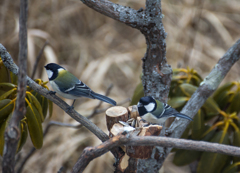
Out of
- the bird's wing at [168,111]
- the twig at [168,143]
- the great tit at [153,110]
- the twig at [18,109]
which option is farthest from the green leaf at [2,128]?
the bird's wing at [168,111]

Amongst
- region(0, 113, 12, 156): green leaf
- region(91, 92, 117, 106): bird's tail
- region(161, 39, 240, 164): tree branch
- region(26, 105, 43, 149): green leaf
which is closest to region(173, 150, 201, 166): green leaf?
region(161, 39, 240, 164): tree branch

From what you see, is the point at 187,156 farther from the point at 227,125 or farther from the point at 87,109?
the point at 87,109

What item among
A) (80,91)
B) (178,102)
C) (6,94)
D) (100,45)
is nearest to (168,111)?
(178,102)

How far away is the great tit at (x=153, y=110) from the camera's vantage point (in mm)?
1061

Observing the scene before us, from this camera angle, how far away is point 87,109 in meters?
2.55

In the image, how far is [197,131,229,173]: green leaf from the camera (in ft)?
4.23

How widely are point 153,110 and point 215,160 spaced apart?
509 mm

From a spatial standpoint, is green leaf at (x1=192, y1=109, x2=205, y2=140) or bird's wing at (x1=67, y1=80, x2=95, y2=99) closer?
bird's wing at (x1=67, y1=80, x2=95, y2=99)

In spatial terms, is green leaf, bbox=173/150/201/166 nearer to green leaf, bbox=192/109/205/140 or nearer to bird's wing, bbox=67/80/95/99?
green leaf, bbox=192/109/205/140

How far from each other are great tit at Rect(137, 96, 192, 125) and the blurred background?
4.23ft

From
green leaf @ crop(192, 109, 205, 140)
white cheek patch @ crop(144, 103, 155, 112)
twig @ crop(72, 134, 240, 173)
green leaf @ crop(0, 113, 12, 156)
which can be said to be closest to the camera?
twig @ crop(72, 134, 240, 173)

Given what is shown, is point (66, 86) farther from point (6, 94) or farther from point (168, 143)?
point (168, 143)

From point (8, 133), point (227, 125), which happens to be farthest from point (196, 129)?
point (8, 133)

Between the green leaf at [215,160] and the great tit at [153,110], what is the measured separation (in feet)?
1.02
